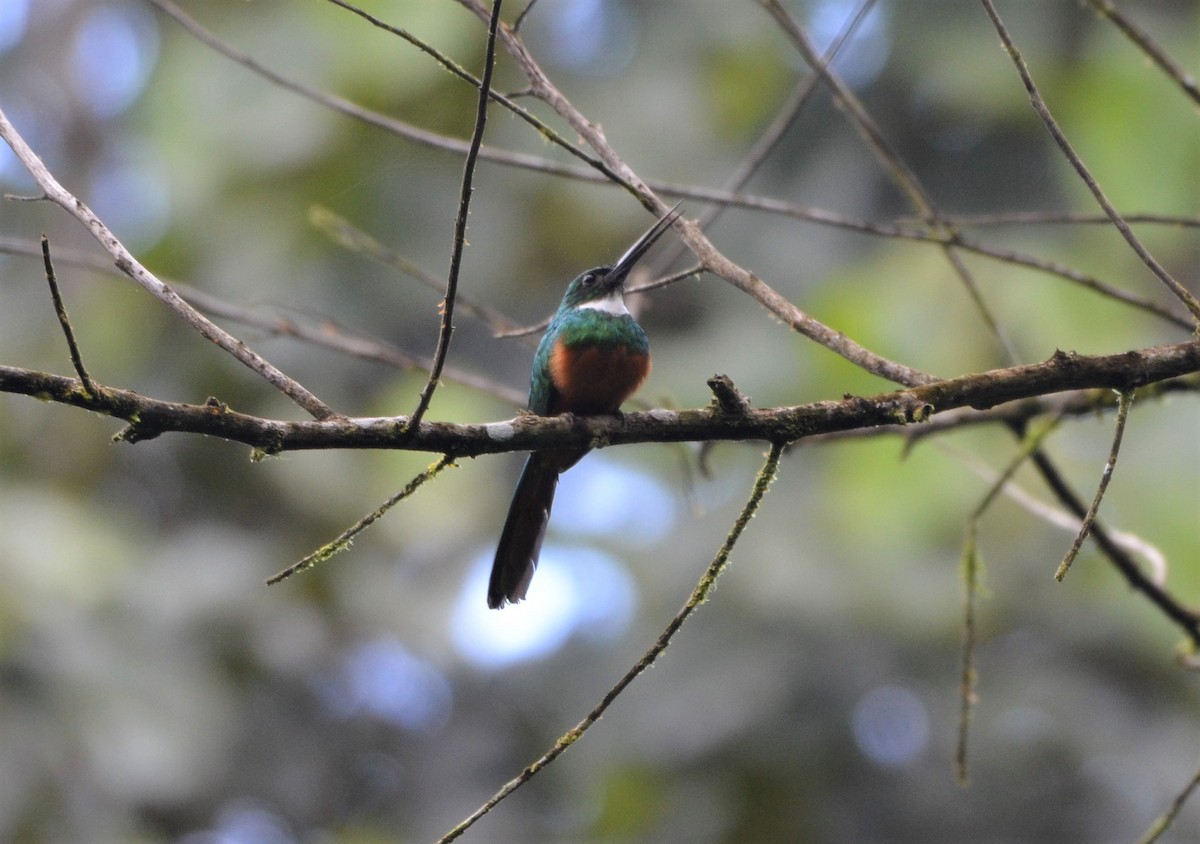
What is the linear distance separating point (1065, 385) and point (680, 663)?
15.8ft

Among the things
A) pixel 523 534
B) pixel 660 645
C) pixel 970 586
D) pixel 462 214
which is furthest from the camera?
pixel 523 534

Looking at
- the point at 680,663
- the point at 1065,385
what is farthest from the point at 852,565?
the point at 1065,385

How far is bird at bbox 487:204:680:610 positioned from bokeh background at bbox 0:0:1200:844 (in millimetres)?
1741

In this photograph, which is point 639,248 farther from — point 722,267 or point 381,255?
point 722,267

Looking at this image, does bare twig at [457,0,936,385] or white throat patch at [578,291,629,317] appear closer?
bare twig at [457,0,936,385]

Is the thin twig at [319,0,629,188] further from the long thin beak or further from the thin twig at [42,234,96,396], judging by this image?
the thin twig at [42,234,96,396]

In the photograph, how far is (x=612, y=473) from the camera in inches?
284

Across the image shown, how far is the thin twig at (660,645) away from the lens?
1538 mm

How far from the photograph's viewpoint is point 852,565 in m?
6.00

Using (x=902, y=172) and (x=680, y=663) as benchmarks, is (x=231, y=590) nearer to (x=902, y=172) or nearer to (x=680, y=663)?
(x=680, y=663)

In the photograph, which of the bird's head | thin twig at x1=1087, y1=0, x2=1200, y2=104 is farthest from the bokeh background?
thin twig at x1=1087, y1=0, x2=1200, y2=104

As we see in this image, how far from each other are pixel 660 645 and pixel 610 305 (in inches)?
70.3

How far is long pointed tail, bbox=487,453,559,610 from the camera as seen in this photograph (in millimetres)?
2805

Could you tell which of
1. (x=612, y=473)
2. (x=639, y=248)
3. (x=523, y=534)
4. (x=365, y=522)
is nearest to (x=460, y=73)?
(x=365, y=522)
